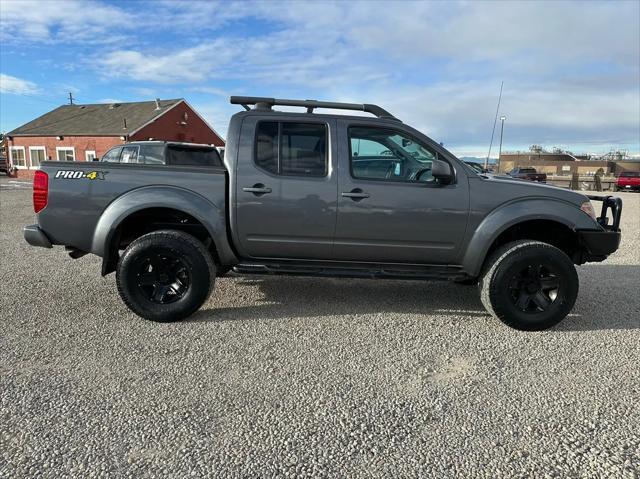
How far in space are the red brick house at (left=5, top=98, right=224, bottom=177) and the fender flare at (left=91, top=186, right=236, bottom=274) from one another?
97.0 ft

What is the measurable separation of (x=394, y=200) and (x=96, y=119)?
3754 centimetres

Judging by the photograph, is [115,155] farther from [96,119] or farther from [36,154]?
[36,154]

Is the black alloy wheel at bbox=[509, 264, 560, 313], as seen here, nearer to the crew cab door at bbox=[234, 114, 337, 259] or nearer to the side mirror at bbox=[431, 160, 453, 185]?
the side mirror at bbox=[431, 160, 453, 185]

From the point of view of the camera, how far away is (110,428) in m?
2.55

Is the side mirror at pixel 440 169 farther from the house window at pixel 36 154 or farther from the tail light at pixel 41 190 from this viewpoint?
the house window at pixel 36 154

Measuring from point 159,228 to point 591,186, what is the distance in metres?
34.5

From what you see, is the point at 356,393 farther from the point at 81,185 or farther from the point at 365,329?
the point at 81,185

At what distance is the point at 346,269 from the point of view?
425 centimetres

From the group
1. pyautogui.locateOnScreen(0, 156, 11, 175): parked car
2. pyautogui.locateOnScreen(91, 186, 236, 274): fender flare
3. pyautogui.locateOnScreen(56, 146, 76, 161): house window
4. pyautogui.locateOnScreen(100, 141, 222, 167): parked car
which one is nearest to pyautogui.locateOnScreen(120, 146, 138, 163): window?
pyautogui.locateOnScreen(100, 141, 222, 167): parked car

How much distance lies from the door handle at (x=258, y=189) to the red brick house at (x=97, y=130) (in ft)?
98.3

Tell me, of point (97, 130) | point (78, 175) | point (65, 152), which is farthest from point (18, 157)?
point (78, 175)

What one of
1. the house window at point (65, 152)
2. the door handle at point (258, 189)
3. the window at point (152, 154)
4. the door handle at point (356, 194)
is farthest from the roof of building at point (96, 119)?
the door handle at point (356, 194)

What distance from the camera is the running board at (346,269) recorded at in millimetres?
4227

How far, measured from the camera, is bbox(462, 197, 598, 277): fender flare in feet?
13.4
